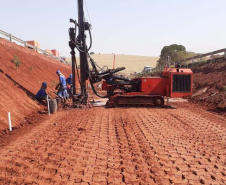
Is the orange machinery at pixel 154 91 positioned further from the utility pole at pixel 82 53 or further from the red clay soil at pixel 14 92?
the red clay soil at pixel 14 92

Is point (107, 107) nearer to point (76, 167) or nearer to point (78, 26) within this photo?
point (78, 26)

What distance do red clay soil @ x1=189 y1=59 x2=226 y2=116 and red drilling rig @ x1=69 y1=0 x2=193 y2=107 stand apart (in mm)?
1791

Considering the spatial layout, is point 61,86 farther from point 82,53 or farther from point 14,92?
point 14,92

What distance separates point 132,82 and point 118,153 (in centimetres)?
718

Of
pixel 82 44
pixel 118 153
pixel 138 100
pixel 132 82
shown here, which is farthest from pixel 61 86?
pixel 118 153

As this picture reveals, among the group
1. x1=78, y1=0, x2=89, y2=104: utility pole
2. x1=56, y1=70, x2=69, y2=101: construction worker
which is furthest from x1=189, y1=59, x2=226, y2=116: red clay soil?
x1=56, y1=70, x2=69, y2=101: construction worker

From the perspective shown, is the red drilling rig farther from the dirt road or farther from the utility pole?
the dirt road

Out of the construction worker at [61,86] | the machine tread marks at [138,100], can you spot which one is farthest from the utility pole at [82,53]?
the machine tread marks at [138,100]

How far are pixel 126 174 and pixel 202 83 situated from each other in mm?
13572

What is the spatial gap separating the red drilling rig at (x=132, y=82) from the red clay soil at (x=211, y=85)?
1791 mm

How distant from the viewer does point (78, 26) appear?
36.7 feet

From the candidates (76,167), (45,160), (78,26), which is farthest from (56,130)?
(78,26)

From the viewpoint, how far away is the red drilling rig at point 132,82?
11.1 metres

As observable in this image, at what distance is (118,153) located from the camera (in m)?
5.15
